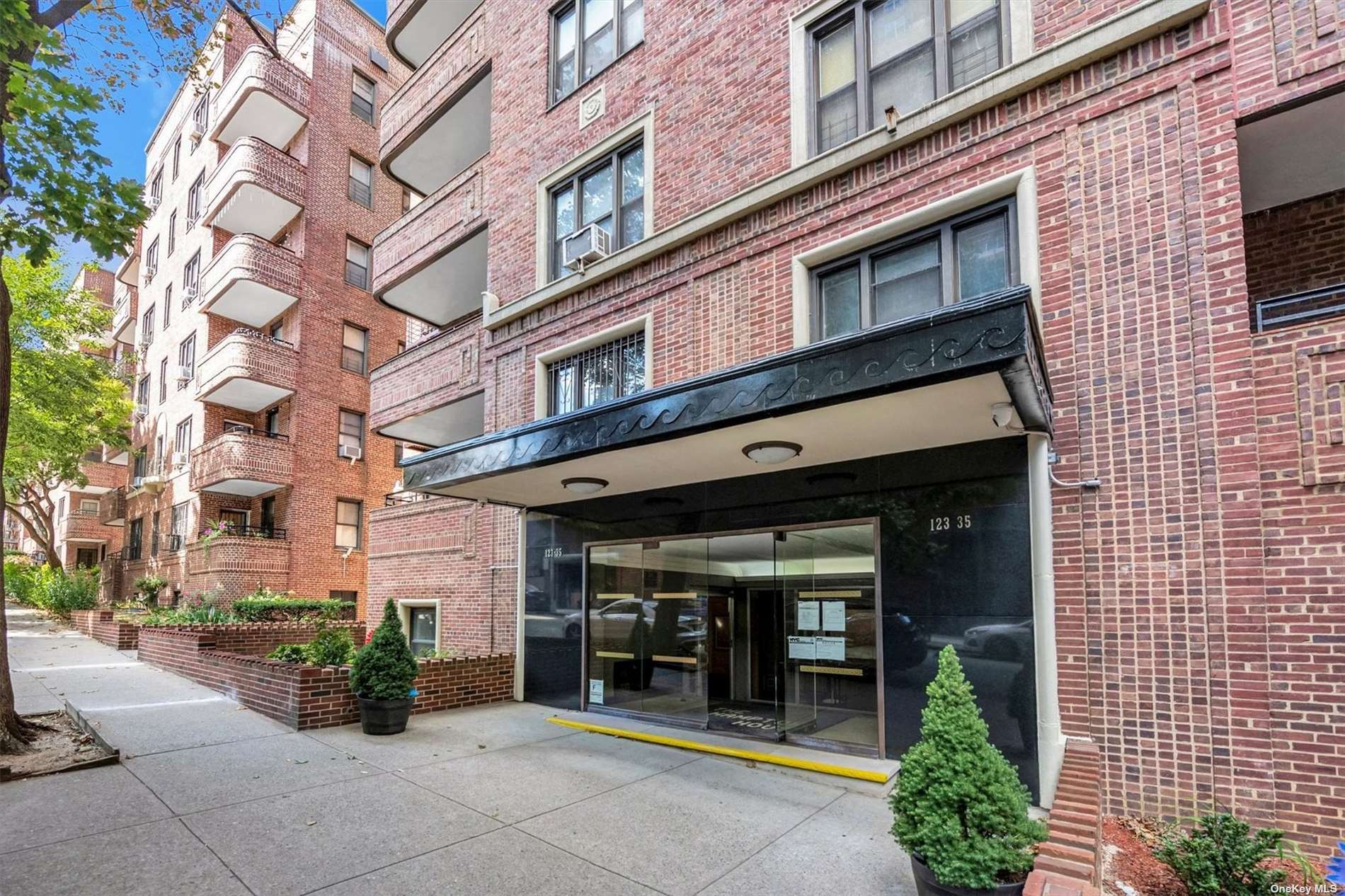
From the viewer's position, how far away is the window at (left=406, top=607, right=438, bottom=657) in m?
13.3

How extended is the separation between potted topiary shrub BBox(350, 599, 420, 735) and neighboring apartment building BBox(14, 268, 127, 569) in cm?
3791

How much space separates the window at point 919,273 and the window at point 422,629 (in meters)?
9.26

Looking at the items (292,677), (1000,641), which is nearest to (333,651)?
(292,677)

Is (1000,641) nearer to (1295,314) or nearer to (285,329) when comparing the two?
(1295,314)

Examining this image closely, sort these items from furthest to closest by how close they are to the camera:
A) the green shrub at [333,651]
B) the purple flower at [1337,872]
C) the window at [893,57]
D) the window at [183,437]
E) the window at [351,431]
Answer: the window at [183,437] → the window at [351,431] → the green shrub at [333,651] → the window at [893,57] → the purple flower at [1337,872]

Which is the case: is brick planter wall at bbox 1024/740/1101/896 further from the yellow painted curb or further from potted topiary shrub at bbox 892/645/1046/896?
the yellow painted curb

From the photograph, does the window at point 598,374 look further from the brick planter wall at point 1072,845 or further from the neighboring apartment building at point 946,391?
the brick planter wall at point 1072,845

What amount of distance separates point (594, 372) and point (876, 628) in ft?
19.1

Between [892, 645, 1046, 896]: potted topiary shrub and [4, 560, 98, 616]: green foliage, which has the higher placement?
[892, 645, 1046, 896]: potted topiary shrub

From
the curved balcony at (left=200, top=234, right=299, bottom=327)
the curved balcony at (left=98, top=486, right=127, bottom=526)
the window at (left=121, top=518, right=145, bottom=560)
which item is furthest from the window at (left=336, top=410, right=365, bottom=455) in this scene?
the curved balcony at (left=98, top=486, right=127, bottom=526)

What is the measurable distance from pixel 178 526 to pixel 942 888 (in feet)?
94.0

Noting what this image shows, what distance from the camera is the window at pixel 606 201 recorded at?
10789 mm

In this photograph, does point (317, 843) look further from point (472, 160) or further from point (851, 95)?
point (472, 160)

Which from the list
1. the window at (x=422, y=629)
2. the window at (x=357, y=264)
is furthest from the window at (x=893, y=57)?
the window at (x=357, y=264)
